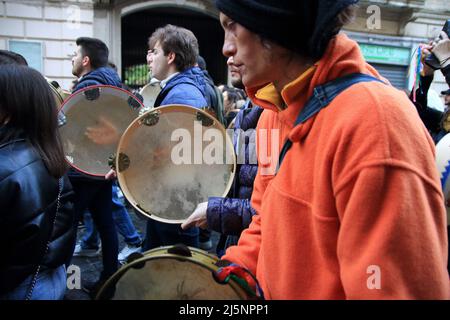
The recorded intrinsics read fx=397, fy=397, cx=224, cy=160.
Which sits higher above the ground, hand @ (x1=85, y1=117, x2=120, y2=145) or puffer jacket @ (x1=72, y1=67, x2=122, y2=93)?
puffer jacket @ (x1=72, y1=67, x2=122, y2=93)

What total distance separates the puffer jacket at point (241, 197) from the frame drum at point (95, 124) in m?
1.13

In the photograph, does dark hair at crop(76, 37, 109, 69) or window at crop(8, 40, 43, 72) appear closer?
dark hair at crop(76, 37, 109, 69)

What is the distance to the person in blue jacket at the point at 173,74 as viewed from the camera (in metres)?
2.74

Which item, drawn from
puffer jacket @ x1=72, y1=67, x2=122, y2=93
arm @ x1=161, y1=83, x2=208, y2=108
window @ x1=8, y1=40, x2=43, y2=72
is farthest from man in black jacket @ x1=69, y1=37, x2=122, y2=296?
window @ x1=8, y1=40, x2=43, y2=72

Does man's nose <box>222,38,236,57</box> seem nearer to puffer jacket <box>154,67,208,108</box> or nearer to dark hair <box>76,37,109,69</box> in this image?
puffer jacket <box>154,67,208,108</box>

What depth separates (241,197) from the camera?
2.15m

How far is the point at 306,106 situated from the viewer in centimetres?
99

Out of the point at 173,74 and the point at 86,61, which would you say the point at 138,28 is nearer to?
the point at 86,61

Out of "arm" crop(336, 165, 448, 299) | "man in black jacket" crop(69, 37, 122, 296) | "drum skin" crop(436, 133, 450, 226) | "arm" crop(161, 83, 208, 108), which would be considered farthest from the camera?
"man in black jacket" crop(69, 37, 122, 296)

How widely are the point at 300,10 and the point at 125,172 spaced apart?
1523 millimetres

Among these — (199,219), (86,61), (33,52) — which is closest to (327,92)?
(199,219)

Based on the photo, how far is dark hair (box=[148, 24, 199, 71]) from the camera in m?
3.04

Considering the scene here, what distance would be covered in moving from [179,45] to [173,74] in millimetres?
223

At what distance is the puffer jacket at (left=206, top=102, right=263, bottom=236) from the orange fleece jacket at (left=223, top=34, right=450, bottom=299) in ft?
2.44
